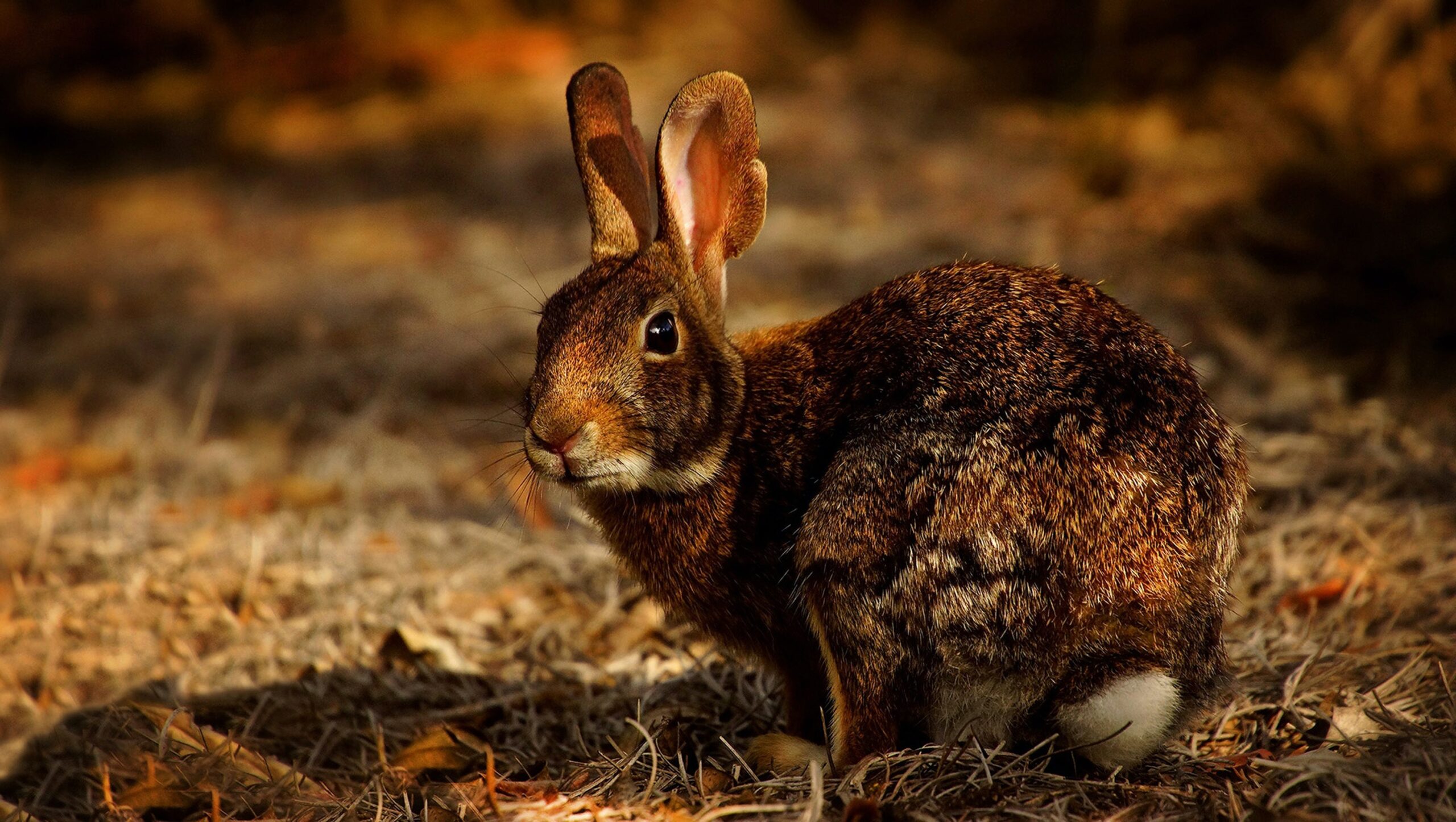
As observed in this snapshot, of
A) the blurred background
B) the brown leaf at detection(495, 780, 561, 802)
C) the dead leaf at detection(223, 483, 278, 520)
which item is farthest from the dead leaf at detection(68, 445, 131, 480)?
the brown leaf at detection(495, 780, 561, 802)

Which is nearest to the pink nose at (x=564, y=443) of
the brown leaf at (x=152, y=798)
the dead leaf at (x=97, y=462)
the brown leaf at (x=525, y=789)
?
the brown leaf at (x=525, y=789)

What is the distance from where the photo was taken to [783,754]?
3365 millimetres

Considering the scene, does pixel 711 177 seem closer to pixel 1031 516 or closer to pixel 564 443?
pixel 564 443

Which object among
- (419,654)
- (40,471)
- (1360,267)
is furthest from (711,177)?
(1360,267)

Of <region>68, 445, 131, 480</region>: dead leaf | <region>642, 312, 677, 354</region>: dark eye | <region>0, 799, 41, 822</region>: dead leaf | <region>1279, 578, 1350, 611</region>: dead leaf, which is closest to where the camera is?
<region>0, 799, 41, 822</region>: dead leaf

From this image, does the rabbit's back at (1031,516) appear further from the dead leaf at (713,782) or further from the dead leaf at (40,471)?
the dead leaf at (40,471)

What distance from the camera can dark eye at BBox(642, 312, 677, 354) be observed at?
3.44 metres

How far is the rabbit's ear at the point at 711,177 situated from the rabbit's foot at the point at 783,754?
1.26 m

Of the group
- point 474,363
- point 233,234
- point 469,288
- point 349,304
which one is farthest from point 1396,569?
point 233,234

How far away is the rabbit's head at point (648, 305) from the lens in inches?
130

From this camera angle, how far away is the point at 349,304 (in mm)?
7449

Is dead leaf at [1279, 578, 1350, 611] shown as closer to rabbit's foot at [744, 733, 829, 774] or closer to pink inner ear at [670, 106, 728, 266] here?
rabbit's foot at [744, 733, 829, 774]

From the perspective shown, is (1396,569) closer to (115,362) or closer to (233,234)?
(115,362)

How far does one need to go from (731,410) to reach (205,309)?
16.7ft
